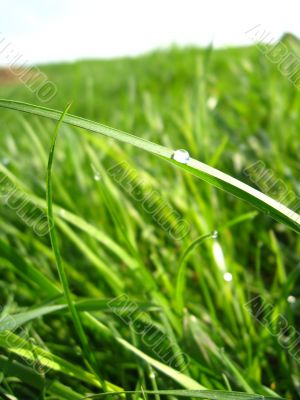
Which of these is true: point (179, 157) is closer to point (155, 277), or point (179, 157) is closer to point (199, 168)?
point (199, 168)

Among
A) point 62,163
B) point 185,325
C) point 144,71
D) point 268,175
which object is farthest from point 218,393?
point 144,71

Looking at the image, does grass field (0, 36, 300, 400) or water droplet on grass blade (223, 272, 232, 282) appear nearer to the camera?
grass field (0, 36, 300, 400)

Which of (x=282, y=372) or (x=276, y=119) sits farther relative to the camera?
(x=276, y=119)

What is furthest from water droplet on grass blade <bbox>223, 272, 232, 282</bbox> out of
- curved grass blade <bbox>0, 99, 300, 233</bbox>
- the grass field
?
curved grass blade <bbox>0, 99, 300, 233</bbox>

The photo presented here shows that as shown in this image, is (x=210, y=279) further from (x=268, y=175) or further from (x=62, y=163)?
(x=62, y=163)

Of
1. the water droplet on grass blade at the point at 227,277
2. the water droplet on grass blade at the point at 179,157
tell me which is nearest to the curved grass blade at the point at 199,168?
the water droplet on grass blade at the point at 179,157

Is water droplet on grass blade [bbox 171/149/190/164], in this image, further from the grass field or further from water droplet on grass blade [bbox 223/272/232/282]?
A: water droplet on grass blade [bbox 223/272/232/282]

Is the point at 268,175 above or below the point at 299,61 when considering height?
below
